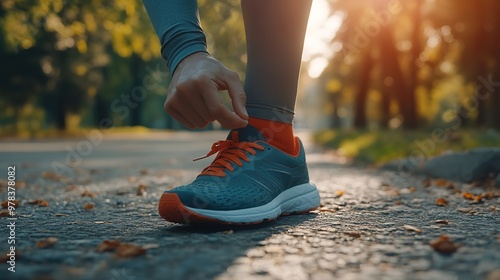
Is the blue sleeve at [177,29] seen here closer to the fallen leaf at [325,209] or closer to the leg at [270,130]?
the leg at [270,130]

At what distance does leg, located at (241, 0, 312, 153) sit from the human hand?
0.41 metres

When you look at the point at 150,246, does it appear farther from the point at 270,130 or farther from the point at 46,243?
the point at 270,130

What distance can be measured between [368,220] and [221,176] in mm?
589

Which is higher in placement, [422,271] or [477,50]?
[477,50]

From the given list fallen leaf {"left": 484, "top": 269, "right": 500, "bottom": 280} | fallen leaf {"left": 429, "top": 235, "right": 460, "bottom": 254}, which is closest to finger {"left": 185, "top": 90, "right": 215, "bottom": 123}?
fallen leaf {"left": 429, "top": 235, "right": 460, "bottom": 254}

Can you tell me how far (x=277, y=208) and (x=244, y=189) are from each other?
17 cm

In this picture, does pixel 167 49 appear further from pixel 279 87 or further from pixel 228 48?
pixel 228 48

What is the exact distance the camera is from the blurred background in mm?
7078

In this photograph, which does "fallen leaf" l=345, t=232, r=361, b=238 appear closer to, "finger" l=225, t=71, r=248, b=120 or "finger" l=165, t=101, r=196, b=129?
"finger" l=225, t=71, r=248, b=120

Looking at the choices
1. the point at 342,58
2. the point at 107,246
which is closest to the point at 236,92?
the point at 107,246

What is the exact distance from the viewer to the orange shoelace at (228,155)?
2066mm

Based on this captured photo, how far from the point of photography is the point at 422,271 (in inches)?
49.2

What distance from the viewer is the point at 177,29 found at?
1.85 metres

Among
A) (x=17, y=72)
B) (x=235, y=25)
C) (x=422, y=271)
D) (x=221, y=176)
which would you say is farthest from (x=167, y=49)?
(x=17, y=72)
